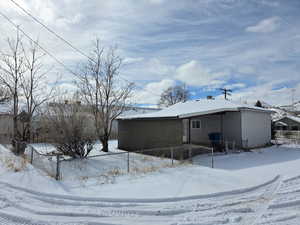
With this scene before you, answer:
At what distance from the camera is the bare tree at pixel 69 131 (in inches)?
444

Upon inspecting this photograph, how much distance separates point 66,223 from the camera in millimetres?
4371

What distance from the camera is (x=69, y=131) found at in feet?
36.9

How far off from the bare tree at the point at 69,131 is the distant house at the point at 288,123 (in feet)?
120

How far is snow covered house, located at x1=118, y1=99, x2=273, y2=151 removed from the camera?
12.9m

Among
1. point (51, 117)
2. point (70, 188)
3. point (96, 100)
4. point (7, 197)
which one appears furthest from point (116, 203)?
point (96, 100)

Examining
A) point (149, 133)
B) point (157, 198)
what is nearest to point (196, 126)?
point (149, 133)

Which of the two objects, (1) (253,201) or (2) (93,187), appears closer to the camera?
(1) (253,201)

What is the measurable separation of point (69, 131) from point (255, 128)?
43.2ft

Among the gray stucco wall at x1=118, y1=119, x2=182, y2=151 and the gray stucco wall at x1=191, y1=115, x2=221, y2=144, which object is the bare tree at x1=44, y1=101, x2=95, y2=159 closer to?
the gray stucco wall at x1=118, y1=119, x2=182, y2=151

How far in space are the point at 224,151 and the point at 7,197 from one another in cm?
1178

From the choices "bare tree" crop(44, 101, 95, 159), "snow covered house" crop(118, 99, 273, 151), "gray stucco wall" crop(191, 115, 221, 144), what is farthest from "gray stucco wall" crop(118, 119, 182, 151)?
"gray stucco wall" crop(191, 115, 221, 144)

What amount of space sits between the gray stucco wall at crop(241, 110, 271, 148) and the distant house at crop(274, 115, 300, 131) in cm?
2359

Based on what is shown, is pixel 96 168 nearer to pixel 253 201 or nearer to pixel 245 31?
pixel 253 201

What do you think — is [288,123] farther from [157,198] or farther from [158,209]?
[158,209]
